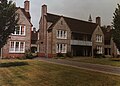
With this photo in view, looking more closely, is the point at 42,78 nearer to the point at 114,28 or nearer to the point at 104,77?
the point at 104,77

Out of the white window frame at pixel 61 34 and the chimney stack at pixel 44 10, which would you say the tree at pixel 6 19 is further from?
the chimney stack at pixel 44 10

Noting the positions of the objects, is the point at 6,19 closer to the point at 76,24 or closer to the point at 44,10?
the point at 44,10

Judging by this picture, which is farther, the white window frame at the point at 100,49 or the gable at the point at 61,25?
the white window frame at the point at 100,49

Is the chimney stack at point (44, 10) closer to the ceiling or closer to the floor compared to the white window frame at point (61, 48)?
closer to the ceiling

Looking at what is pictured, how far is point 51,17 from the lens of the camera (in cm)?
4628

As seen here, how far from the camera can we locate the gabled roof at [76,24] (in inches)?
1805

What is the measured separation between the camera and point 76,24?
51.0 metres

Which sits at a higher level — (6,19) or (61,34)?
(61,34)

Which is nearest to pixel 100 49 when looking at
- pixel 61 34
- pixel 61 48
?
pixel 61 48

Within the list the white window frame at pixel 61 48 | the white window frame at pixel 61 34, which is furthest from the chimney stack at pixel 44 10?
the white window frame at pixel 61 48

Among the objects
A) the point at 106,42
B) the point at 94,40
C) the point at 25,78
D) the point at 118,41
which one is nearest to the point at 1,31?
the point at 25,78

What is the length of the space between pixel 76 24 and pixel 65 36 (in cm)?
808

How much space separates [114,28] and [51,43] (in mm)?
14669

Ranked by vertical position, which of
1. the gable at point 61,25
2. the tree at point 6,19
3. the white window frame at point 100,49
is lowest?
the white window frame at point 100,49
